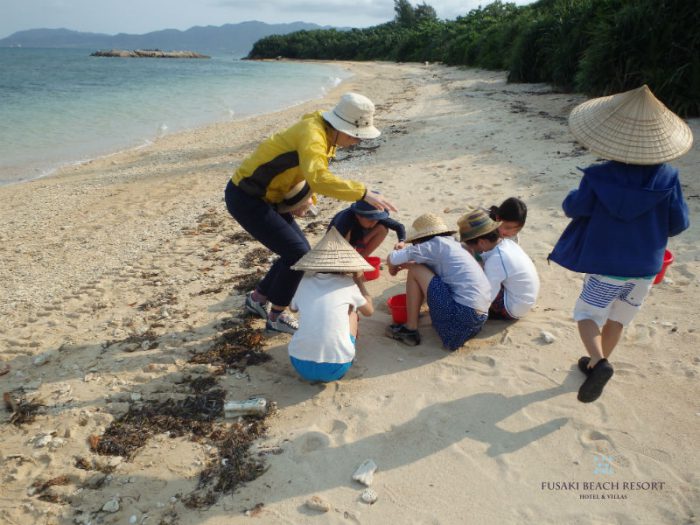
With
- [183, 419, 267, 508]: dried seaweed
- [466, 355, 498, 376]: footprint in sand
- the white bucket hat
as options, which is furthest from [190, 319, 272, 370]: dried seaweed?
the white bucket hat

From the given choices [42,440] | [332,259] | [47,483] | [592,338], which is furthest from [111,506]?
[592,338]

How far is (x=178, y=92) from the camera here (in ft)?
79.9

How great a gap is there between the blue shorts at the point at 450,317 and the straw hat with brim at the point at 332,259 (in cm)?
52

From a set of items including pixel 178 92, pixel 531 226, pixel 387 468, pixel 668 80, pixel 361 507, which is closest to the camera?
pixel 361 507

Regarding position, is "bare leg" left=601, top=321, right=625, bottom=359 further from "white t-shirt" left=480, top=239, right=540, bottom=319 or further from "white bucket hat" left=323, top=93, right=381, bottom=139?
"white bucket hat" left=323, top=93, right=381, bottom=139

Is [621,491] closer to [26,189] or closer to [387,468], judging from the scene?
[387,468]

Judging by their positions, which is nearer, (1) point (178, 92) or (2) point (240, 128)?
(2) point (240, 128)

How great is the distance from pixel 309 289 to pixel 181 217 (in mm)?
4067

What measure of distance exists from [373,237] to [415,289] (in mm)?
886

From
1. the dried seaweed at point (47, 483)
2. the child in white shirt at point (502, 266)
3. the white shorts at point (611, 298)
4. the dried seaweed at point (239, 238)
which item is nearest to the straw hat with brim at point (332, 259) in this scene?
the child in white shirt at point (502, 266)

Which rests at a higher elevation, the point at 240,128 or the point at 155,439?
the point at 240,128

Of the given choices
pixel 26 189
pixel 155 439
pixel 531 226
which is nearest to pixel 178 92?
pixel 26 189

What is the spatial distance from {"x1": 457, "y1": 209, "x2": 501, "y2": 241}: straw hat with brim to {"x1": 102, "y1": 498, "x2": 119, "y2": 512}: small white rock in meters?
2.67

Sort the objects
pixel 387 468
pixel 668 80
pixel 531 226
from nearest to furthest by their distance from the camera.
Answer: pixel 387 468 < pixel 531 226 < pixel 668 80
